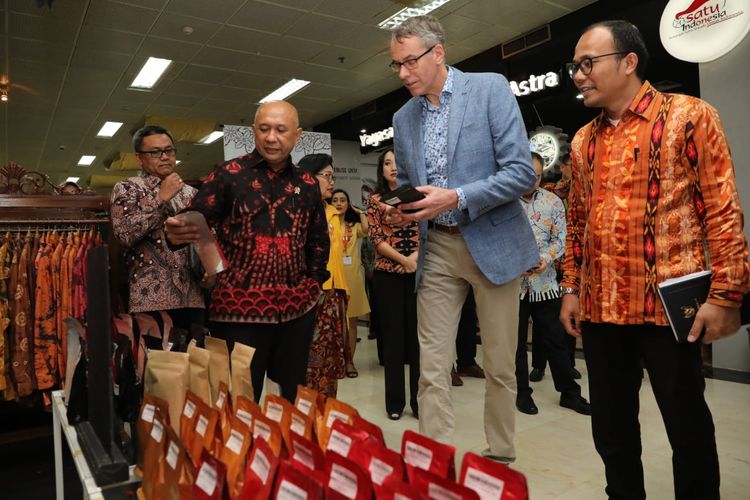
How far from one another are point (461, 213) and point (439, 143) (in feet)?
0.93

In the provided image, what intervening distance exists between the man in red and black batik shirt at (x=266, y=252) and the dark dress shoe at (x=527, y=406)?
1.50m

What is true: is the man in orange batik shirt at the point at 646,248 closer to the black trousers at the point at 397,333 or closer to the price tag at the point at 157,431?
the price tag at the point at 157,431

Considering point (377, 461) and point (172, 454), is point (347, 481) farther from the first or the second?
point (172, 454)

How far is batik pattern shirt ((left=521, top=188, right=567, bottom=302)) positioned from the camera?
313 centimetres

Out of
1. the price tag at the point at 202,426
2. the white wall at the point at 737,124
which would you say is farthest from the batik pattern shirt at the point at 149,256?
the white wall at the point at 737,124

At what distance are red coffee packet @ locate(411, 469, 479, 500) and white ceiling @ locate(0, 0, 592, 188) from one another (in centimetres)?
554

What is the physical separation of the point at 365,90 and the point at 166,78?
2944 millimetres

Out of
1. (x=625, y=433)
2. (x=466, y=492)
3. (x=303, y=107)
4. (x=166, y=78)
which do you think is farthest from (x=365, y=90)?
(x=466, y=492)

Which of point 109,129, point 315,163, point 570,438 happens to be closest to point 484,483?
point 570,438

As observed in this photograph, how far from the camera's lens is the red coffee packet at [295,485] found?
0.66 meters

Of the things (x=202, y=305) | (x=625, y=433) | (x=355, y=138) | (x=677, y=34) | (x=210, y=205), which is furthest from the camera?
(x=355, y=138)

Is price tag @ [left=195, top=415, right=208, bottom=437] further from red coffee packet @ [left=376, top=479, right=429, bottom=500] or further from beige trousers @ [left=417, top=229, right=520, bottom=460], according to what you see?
beige trousers @ [left=417, top=229, right=520, bottom=460]

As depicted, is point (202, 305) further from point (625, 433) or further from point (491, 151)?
point (625, 433)

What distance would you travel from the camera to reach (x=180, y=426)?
1.06 meters
